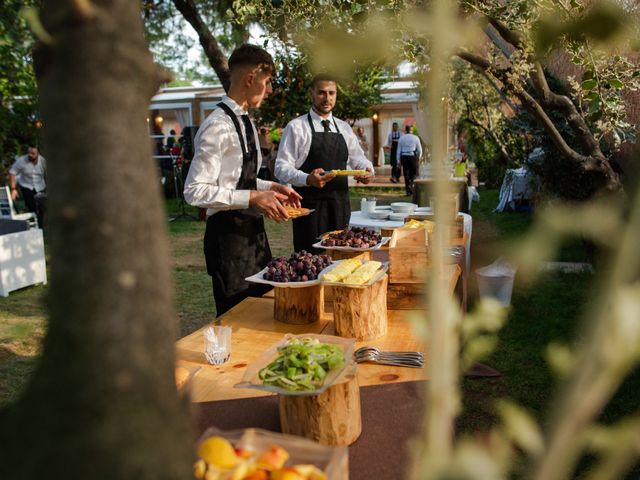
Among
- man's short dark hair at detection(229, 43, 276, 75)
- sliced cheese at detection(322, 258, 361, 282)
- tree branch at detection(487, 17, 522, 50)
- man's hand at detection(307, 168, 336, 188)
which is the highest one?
tree branch at detection(487, 17, 522, 50)

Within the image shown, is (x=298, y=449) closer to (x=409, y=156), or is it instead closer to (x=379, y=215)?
(x=379, y=215)

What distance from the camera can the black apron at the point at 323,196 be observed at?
13.5 feet

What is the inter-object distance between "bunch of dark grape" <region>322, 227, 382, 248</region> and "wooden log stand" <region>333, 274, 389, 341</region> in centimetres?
83

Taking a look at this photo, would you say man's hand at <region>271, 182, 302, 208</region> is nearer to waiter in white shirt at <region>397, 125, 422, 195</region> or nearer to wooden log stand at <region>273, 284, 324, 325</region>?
wooden log stand at <region>273, 284, 324, 325</region>

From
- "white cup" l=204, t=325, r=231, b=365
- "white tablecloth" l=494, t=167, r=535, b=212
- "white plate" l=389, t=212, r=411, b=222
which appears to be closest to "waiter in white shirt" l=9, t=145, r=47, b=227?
"white plate" l=389, t=212, r=411, b=222

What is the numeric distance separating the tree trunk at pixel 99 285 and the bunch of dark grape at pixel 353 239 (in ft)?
7.81

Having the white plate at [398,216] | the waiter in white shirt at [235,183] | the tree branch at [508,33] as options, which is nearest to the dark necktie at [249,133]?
the waiter in white shirt at [235,183]

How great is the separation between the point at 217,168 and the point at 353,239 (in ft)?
2.50

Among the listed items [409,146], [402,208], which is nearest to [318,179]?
[402,208]

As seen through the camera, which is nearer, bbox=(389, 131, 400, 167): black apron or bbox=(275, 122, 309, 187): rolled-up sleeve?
bbox=(275, 122, 309, 187): rolled-up sleeve

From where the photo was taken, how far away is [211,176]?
104 inches

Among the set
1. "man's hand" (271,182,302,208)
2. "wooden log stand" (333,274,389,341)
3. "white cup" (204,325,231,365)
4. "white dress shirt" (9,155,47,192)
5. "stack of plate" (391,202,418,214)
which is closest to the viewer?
"white cup" (204,325,231,365)

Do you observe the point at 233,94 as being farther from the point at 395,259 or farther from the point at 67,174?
the point at 67,174

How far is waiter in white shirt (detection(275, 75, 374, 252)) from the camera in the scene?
4.12 m
